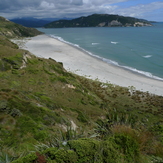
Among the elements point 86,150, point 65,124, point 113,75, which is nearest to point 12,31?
point 113,75

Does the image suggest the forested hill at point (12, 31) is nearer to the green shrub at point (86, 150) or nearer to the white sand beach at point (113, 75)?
the white sand beach at point (113, 75)

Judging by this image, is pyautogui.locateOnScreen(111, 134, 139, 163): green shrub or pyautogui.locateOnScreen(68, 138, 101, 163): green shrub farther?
pyautogui.locateOnScreen(111, 134, 139, 163): green shrub

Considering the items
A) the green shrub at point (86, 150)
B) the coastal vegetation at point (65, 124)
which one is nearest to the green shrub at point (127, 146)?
the coastal vegetation at point (65, 124)

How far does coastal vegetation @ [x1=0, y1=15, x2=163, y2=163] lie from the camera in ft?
13.8

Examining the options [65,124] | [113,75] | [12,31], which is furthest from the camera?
[12,31]

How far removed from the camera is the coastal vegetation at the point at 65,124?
420 centimetres

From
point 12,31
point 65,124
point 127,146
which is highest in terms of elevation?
point 12,31

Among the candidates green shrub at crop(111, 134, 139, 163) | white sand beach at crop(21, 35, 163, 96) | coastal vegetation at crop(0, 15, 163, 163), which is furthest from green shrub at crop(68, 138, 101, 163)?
white sand beach at crop(21, 35, 163, 96)

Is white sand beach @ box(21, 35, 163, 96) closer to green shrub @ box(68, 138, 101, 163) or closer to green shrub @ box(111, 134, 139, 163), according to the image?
green shrub @ box(111, 134, 139, 163)

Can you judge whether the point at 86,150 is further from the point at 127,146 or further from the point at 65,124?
the point at 65,124

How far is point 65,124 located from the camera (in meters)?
9.89

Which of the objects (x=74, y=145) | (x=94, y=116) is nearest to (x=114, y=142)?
(x=74, y=145)

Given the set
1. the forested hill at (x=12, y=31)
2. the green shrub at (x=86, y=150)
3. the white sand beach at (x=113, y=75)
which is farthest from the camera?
Result: the forested hill at (x=12, y=31)

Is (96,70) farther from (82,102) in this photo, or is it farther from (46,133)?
(46,133)
